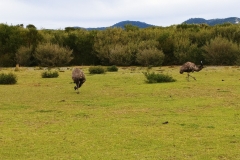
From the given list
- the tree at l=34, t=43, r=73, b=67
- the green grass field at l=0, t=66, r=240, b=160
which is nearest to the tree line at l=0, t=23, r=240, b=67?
the tree at l=34, t=43, r=73, b=67

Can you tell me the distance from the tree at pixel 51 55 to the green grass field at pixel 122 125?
2026 cm

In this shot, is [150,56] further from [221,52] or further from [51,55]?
[51,55]

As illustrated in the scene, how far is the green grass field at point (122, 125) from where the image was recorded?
6969mm

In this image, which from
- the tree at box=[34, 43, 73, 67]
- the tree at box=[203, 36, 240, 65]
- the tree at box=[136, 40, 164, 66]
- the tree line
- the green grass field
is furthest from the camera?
the tree at box=[34, 43, 73, 67]

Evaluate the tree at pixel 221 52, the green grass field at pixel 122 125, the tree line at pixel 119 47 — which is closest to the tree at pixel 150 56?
the tree line at pixel 119 47

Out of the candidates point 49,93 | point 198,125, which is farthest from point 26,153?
point 49,93

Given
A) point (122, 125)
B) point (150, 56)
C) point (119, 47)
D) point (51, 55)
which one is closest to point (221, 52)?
point (150, 56)

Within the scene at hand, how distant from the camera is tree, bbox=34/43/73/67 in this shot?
3541cm

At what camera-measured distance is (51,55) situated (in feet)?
117

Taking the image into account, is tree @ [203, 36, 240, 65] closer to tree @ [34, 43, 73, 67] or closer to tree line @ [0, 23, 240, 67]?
tree line @ [0, 23, 240, 67]

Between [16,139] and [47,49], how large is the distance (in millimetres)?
28114

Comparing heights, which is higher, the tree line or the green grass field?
the tree line

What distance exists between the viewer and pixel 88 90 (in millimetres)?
16875

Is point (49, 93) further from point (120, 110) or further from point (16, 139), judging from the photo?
point (16, 139)
